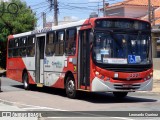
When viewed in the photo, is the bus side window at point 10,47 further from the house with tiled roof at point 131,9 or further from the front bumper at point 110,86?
the house with tiled roof at point 131,9

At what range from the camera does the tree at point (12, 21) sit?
40938 mm

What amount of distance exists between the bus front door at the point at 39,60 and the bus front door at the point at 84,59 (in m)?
4.59

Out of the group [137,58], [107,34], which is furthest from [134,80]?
[107,34]

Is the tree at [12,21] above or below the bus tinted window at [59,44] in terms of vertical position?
above

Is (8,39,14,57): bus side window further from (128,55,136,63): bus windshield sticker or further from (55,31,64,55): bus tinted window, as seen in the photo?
(128,55,136,63): bus windshield sticker

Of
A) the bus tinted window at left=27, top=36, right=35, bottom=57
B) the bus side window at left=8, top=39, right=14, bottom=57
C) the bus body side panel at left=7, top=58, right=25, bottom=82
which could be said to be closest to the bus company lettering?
the bus tinted window at left=27, top=36, right=35, bottom=57

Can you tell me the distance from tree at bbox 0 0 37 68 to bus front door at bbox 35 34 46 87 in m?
19.1

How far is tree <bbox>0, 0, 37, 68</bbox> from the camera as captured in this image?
40.9m

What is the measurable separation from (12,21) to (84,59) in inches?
1030

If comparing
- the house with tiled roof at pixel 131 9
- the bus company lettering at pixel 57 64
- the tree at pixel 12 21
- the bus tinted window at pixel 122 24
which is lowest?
the bus company lettering at pixel 57 64

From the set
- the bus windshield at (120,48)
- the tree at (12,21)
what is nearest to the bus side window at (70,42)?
the bus windshield at (120,48)

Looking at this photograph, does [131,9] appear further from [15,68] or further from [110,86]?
[110,86]

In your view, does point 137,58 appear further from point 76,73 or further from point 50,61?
point 50,61

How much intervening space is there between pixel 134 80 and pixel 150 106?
1.62 metres
